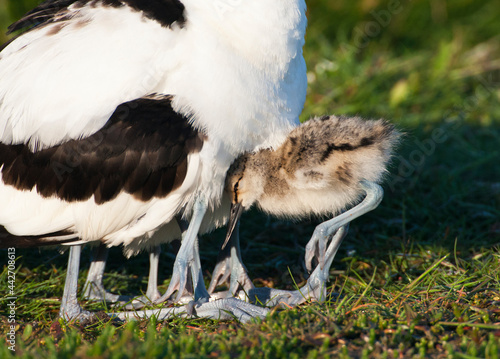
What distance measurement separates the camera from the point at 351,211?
3.50 meters

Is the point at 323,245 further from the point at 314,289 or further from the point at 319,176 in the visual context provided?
the point at 319,176

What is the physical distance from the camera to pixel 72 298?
3553 millimetres

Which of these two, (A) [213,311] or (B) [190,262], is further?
(B) [190,262]

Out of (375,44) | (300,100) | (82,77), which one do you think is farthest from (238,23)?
(375,44)

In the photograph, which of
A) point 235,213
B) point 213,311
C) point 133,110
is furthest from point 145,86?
point 213,311

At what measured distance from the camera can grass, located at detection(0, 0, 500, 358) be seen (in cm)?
276

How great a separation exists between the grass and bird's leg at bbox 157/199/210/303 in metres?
0.24

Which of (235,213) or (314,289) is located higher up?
(235,213)

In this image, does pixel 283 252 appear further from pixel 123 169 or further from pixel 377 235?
pixel 123 169

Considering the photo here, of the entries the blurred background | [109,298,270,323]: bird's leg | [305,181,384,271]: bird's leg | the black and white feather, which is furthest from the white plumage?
the blurred background

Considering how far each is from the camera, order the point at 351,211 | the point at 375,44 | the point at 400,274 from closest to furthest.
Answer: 1. the point at 351,211
2. the point at 400,274
3. the point at 375,44

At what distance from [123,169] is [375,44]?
15.9ft

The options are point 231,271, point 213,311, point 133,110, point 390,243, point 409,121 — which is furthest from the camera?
point 409,121

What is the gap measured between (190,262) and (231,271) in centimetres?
41
